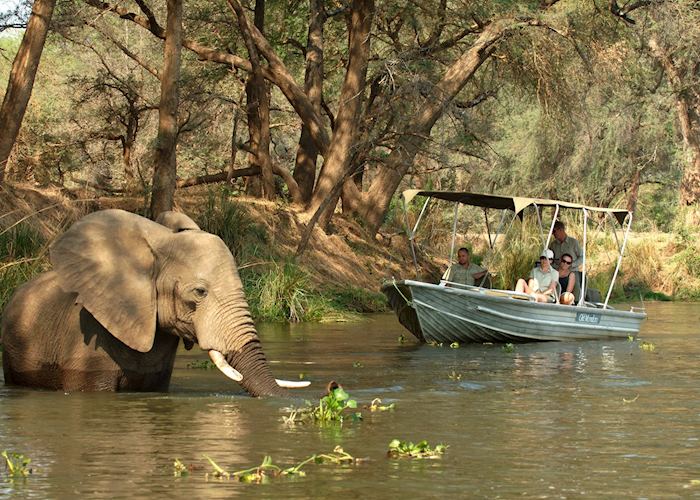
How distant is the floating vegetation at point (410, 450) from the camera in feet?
30.7

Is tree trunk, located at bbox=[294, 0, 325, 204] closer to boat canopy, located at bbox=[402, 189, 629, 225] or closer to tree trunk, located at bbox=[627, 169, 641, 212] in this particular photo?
boat canopy, located at bbox=[402, 189, 629, 225]

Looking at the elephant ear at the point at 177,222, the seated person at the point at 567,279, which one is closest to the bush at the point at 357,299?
the seated person at the point at 567,279

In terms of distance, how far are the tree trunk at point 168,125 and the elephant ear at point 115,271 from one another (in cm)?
1085

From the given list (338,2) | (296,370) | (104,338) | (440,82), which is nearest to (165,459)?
(104,338)

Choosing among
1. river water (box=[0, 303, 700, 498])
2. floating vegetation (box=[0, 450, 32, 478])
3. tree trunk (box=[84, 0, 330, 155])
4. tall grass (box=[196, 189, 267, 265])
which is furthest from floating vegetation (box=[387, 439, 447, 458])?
tree trunk (box=[84, 0, 330, 155])

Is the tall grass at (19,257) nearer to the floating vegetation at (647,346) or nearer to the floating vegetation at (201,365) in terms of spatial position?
the floating vegetation at (201,365)

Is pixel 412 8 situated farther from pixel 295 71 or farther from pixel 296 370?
pixel 296 370

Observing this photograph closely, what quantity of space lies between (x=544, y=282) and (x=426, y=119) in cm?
1062

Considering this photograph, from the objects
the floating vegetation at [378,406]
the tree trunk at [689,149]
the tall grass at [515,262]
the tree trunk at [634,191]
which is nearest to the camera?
the floating vegetation at [378,406]

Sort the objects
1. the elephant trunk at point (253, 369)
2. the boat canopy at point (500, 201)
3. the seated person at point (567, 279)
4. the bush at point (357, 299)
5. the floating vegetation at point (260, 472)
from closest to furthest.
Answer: the floating vegetation at point (260, 472) → the elephant trunk at point (253, 369) → the boat canopy at point (500, 201) → the seated person at point (567, 279) → the bush at point (357, 299)

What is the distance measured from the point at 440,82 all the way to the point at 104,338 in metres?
21.0

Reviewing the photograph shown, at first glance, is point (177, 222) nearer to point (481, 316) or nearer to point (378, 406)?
point (378, 406)

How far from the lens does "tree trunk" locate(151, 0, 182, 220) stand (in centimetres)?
2311

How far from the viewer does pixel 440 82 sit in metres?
32.2
